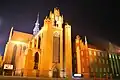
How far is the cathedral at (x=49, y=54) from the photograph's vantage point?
39.7m

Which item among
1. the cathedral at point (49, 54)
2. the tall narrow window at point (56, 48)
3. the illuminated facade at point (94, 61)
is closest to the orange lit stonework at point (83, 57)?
the illuminated facade at point (94, 61)

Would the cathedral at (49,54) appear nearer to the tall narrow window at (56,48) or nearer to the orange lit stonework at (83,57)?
the tall narrow window at (56,48)

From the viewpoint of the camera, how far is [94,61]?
5078 cm

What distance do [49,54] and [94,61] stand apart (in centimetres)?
1922

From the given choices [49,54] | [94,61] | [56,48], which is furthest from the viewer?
[94,61]

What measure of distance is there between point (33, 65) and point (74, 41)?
25808 millimetres

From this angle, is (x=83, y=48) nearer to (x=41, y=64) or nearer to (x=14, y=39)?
(x=41, y=64)

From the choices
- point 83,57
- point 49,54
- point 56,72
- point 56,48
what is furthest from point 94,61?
point 49,54

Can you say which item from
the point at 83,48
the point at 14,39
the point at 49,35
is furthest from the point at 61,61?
the point at 14,39

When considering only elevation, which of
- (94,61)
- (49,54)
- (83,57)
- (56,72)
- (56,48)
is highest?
(56,48)

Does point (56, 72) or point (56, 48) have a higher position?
point (56, 48)

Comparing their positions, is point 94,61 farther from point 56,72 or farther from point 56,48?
point 56,72

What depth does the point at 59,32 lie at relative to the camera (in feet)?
162

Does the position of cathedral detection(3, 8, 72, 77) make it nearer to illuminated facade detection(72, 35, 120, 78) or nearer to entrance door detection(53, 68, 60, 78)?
entrance door detection(53, 68, 60, 78)
